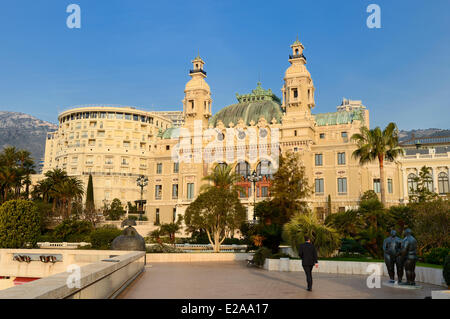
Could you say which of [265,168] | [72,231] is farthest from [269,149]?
[72,231]

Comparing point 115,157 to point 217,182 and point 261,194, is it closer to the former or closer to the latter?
point 261,194

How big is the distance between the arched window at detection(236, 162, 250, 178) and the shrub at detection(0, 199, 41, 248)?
42.8 meters

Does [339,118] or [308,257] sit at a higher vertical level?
[339,118]

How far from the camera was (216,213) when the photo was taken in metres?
33.9

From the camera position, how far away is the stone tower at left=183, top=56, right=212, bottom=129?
78875mm

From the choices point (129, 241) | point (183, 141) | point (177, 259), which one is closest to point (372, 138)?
point (177, 259)

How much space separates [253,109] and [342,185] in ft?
74.8

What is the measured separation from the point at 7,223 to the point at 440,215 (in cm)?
2964

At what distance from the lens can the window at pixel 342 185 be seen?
216 feet

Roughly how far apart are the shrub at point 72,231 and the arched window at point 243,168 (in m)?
32.1

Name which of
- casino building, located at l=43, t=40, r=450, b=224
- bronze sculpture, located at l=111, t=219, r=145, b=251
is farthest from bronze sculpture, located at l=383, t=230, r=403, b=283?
casino building, located at l=43, t=40, r=450, b=224

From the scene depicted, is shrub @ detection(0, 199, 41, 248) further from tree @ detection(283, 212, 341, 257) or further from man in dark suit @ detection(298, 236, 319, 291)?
man in dark suit @ detection(298, 236, 319, 291)

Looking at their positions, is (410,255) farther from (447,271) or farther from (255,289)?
(255,289)
